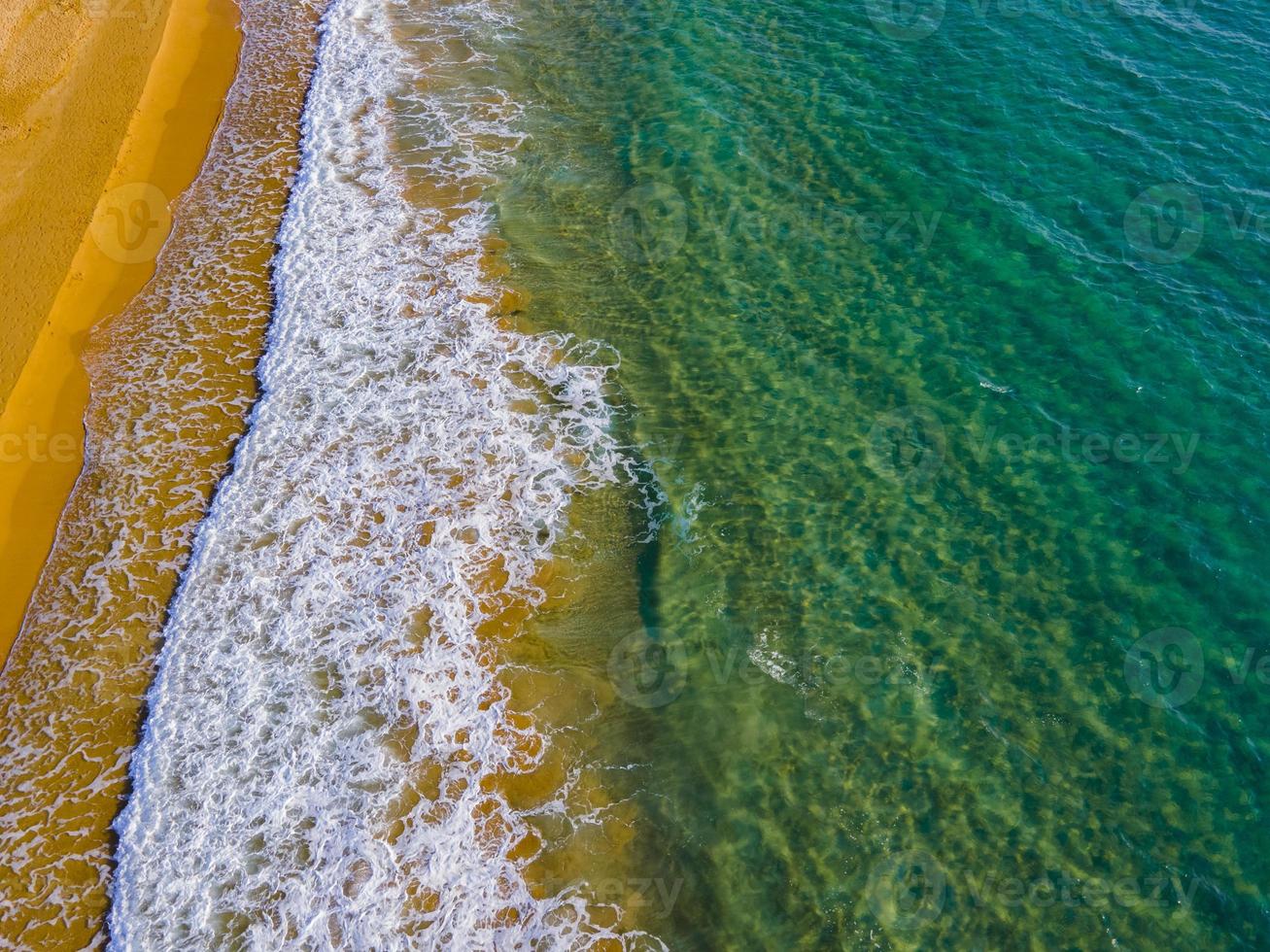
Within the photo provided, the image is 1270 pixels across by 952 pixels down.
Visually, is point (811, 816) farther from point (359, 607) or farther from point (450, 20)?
point (450, 20)

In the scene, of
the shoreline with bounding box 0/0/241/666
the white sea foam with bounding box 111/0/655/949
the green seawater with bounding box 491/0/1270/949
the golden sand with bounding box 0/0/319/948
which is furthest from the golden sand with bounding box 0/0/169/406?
the green seawater with bounding box 491/0/1270/949

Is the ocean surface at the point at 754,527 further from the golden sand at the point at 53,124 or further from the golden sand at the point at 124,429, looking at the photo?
the golden sand at the point at 53,124

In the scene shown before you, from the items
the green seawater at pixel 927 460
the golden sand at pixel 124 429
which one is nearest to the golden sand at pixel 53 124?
the golden sand at pixel 124 429

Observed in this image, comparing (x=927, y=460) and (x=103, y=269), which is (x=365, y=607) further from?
(x=103, y=269)

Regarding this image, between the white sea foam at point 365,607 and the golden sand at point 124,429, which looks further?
the golden sand at point 124,429

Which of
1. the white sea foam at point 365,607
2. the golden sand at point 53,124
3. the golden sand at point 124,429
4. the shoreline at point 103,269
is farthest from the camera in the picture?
the golden sand at point 53,124

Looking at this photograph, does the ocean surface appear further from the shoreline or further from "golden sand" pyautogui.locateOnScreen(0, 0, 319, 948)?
the shoreline

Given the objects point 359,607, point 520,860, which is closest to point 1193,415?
point 520,860
